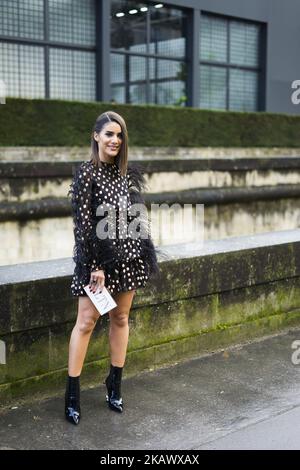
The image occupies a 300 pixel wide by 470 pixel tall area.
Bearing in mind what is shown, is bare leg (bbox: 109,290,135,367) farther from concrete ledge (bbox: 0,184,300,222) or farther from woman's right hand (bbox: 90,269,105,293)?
concrete ledge (bbox: 0,184,300,222)

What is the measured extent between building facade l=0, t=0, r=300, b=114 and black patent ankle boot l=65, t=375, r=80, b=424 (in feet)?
32.7

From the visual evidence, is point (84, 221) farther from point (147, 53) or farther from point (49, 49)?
point (147, 53)

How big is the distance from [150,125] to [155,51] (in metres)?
4.08

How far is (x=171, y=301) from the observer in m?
5.10

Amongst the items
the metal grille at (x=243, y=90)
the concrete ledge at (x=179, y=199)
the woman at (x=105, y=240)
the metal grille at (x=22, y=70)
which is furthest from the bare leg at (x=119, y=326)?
the metal grille at (x=243, y=90)

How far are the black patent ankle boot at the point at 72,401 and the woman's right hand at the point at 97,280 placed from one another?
0.57 m

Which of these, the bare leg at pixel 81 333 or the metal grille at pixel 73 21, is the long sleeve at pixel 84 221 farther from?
the metal grille at pixel 73 21

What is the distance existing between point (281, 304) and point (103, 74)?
9.76 meters

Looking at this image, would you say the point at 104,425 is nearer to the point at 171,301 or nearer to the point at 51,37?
the point at 171,301

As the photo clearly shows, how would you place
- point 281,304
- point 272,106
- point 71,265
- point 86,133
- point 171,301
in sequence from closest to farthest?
point 71,265 < point 171,301 < point 281,304 < point 86,133 < point 272,106

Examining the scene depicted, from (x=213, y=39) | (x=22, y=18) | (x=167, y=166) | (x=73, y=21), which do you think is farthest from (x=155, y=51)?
(x=167, y=166)

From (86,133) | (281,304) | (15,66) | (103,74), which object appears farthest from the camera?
(103,74)

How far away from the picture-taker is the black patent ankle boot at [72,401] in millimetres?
3918

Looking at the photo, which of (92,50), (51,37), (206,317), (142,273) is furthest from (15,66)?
(142,273)
